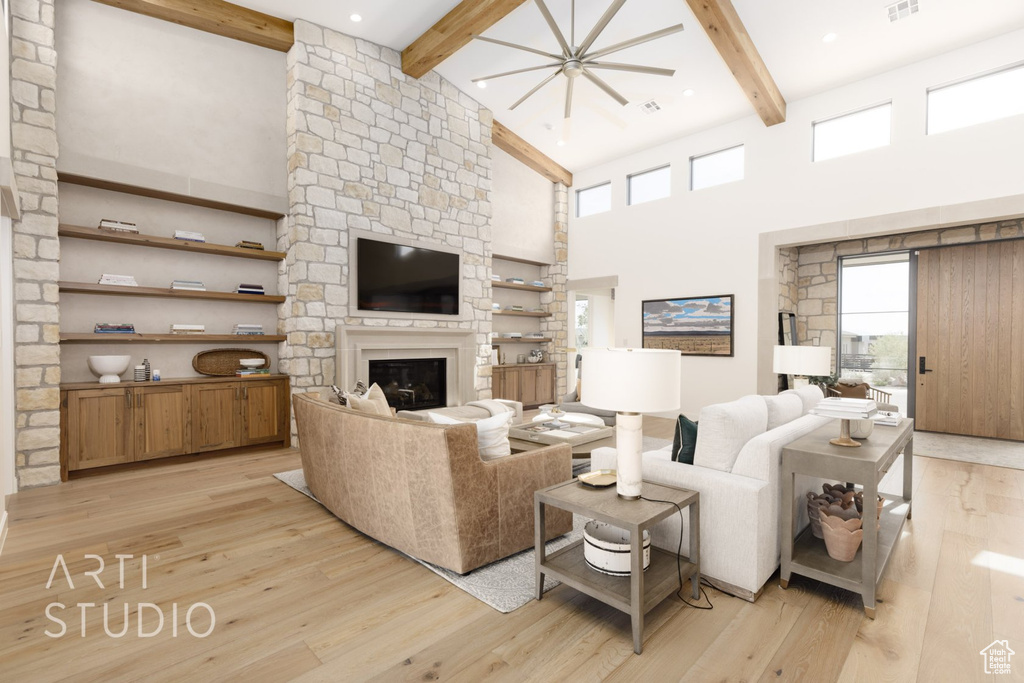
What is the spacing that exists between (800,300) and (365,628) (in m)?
7.11

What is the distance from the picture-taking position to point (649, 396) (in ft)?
6.29

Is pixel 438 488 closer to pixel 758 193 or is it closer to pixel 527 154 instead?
pixel 758 193

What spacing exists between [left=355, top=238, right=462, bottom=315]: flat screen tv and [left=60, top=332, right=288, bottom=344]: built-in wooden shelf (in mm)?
1146

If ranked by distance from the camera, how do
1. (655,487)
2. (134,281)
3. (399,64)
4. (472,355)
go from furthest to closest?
(472,355) < (399,64) < (134,281) < (655,487)

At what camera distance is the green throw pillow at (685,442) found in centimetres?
255

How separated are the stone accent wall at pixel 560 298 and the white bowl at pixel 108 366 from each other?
6.17 m

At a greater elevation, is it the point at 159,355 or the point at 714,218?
the point at 714,218

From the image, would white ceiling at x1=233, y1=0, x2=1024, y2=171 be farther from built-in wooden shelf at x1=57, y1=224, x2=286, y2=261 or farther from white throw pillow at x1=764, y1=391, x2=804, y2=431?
white throw pillow at x1=764, y1=391, x2=804, y2=431

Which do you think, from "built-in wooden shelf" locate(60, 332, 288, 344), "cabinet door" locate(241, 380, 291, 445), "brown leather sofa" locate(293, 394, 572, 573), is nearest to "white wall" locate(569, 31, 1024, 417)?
"brown leather sofa" locate(293, 394, 572, 573)

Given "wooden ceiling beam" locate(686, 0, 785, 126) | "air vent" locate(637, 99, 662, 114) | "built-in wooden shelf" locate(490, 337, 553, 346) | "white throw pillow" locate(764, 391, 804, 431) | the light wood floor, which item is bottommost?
the light wood floor

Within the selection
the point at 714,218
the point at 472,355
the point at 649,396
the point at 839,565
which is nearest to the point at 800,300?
the point at 714,218

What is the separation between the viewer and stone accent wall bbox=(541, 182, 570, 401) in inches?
345

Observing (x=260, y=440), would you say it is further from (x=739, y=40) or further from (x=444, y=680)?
(x=739, y=40)

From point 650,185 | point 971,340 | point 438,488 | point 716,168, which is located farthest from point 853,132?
point 438,488
